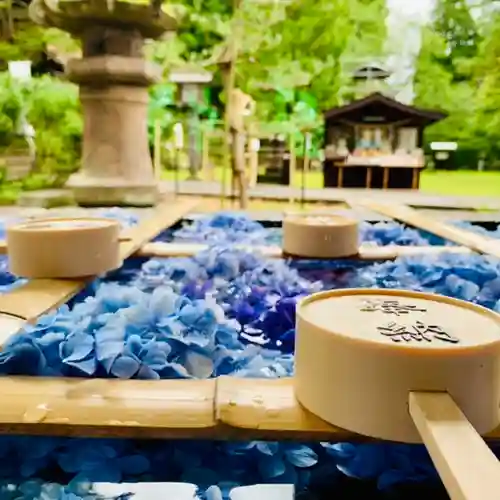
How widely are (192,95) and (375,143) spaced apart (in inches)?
50.8

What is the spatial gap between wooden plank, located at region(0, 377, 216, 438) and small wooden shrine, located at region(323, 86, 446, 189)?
3.64 meters

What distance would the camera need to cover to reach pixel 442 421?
→ 1.31ft

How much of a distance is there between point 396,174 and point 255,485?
3.76 meters

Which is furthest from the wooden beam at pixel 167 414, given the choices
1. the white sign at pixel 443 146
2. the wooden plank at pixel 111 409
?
the white sign at pixel 443 146

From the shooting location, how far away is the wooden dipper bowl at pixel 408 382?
396 mm

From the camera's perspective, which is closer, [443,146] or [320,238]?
[320,238]

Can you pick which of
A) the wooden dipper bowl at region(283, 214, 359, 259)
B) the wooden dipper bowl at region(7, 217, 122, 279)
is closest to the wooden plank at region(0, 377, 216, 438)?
the wooden dipper bowl at region(7, 217, 122, 279)

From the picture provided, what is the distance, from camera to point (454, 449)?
0.37 m

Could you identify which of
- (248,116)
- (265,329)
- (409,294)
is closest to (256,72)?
(248,116)

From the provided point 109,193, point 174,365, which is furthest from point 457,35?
point 174,365

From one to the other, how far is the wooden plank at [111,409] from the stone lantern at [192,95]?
11.3 feet

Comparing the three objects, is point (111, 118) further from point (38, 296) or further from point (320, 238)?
point (38, 296)

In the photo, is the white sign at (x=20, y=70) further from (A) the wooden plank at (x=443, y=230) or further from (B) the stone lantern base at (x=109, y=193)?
(A) the wooden plank at (x=443, y=230)

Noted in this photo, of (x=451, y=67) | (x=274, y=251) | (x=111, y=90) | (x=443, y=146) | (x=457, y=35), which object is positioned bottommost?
(x=274, y=251)
